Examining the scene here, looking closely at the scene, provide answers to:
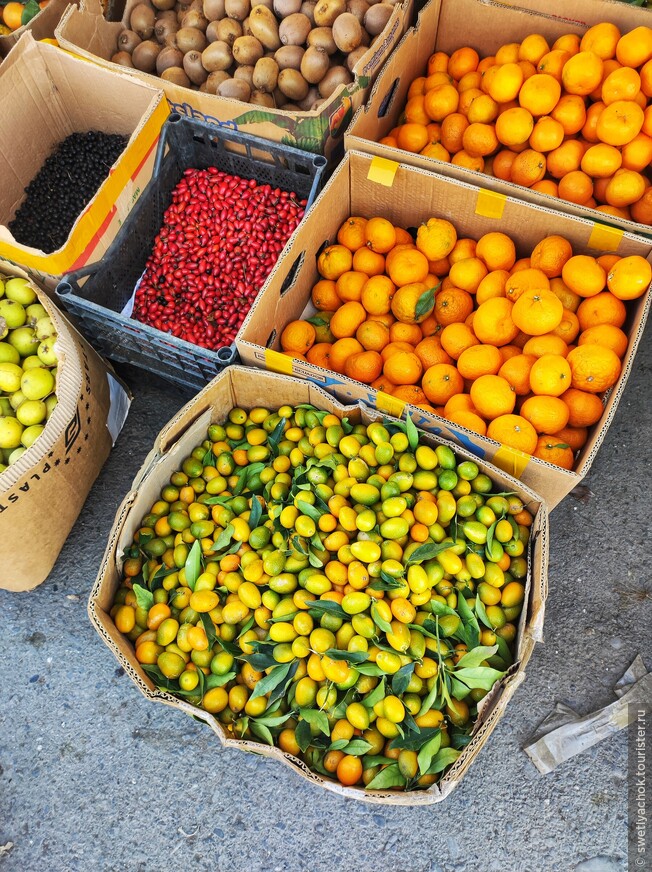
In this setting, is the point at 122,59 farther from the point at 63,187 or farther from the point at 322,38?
the point at 322,38

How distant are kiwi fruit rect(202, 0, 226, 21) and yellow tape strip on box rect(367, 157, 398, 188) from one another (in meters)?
1.08

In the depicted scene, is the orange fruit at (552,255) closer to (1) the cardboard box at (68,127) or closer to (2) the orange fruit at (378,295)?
(2) the orange fruit at (378,295)

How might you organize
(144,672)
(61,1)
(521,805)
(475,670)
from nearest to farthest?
(475,670), (144,672), (521,805), (61,1)

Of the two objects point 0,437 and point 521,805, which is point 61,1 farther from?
point 521,805

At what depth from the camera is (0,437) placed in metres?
1.91

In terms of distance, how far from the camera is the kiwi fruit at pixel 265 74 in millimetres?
2389

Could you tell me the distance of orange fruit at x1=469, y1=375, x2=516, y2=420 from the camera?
5.84ft

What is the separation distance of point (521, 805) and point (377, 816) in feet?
1.56

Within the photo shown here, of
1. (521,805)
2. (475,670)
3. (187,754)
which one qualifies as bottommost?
(521,805)

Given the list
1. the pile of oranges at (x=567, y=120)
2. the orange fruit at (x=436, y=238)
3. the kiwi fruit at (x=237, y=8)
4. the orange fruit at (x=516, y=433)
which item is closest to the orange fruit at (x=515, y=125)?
the pile of oranges at (x=567, y=120)

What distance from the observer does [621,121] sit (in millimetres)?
1976

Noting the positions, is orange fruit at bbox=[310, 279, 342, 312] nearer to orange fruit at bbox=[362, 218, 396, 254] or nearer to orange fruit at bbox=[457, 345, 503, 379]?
orange fruit at bbox=[362, 218, 396, 254]

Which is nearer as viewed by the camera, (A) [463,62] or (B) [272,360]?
(B) [272,360]

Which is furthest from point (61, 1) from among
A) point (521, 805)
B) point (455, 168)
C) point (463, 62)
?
point (521, 805)
